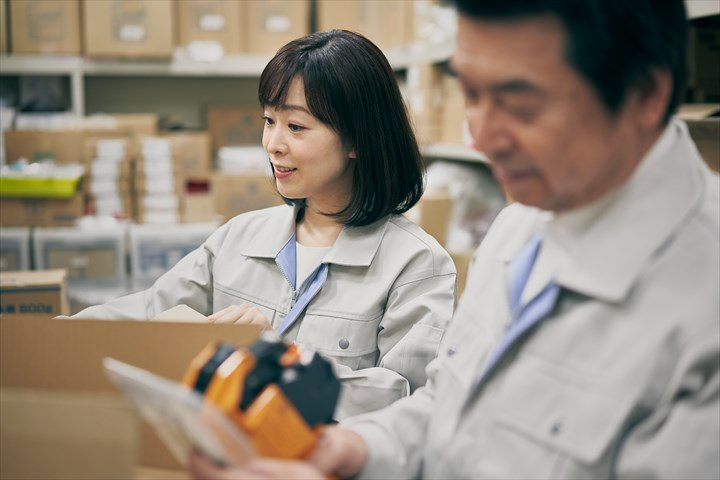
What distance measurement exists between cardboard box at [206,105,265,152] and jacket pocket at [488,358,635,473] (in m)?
3.59

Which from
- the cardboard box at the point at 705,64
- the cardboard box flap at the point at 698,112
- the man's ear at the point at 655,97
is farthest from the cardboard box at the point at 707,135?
the man's ear at the point at 655,97

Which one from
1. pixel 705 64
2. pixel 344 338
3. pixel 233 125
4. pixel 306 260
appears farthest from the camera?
pixel 233 125

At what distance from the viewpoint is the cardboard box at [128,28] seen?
3.76 metres

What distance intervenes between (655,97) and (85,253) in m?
2.95

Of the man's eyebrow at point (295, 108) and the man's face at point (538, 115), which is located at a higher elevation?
the man's face at point (538, 115)

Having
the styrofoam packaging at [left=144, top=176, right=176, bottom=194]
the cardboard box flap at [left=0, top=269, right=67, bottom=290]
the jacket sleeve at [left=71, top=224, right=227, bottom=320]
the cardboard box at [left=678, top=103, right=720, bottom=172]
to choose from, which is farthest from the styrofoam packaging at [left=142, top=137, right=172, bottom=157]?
the cardboard box at [left=678, top=103, right=720, bottom=172]

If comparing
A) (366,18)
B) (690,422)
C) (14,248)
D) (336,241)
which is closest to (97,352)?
(336,241)

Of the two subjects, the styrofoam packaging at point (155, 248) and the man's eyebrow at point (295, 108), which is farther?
the styrofoam packaging at point (155, 248)

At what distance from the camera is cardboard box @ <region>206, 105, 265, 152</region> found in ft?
14.1

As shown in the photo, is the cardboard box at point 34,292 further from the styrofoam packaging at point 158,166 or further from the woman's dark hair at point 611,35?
the woman's dark hair at point 611,35

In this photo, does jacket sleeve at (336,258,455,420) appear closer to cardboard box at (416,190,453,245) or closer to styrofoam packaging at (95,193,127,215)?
cardboard box at (416,190,453,245)

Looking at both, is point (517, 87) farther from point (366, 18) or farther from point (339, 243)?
point (366, 18)

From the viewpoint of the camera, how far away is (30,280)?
2.16 meters

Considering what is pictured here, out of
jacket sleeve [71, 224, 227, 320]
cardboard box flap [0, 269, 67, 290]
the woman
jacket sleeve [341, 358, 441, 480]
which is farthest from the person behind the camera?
cardboard box flap [0, 269, 67, 290]
